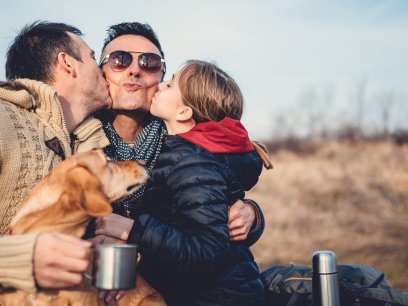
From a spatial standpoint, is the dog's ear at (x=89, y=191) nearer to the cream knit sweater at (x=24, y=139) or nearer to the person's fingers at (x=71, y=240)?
the person's fingers at (x=71, y=240)

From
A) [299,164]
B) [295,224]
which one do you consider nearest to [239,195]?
[295,224]

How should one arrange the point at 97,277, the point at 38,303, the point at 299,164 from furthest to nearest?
the point at 299,164 < the point at 38,303 < the point at 97,277

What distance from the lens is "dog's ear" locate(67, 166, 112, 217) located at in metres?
2.97

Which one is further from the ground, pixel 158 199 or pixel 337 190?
pixel 158 199

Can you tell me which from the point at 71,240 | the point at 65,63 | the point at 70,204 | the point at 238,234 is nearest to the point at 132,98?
the point at 65,63

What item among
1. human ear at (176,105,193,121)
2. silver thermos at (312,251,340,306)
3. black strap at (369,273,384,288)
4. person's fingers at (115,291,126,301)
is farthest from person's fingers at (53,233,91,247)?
black strap at (369,273,384,288)

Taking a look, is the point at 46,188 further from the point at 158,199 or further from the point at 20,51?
the point at 20,51

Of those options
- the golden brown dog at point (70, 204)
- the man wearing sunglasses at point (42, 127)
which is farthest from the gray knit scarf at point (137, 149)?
the golden brown dog at point (70, 204)

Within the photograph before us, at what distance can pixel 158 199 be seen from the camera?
3.86 m

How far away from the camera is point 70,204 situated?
310 cm

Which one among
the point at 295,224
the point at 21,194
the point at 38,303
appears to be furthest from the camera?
the point at 295,224

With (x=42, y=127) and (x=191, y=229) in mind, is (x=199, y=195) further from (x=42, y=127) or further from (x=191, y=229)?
(x=42, y=127)

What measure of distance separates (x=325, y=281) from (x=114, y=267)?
1761mm

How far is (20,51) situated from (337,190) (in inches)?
517
